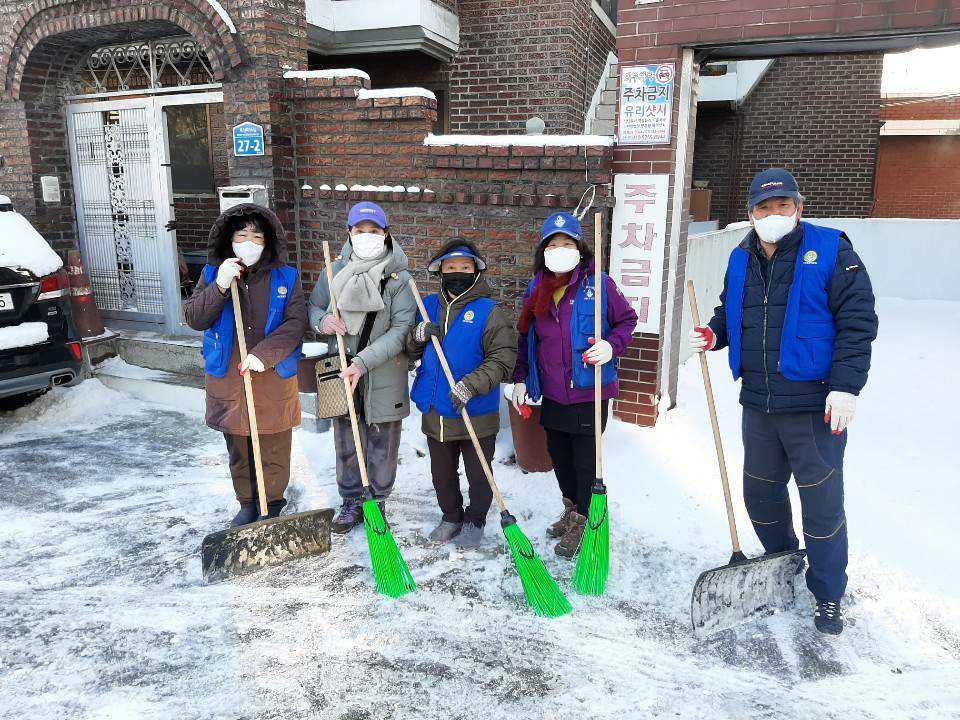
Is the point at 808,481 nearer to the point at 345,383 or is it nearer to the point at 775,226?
the point at 775,226

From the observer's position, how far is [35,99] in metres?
7.28

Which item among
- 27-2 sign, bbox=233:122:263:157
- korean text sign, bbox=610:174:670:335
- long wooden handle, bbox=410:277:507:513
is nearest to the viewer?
long wooden handle, bbox=410:277:507:513

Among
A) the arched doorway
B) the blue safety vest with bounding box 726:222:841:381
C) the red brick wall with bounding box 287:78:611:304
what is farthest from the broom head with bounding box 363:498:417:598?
the arched doorway

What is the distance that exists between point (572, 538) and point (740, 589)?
0.94 metres

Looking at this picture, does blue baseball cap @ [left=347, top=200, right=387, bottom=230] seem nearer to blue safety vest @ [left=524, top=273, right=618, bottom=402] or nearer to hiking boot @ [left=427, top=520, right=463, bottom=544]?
blue safety vest @ [left=524, top=273, right=618, bottom=402]

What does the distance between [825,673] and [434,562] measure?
73.8 inches

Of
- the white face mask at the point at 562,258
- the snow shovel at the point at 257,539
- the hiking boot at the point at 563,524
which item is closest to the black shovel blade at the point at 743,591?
the hiking boot at the point at 563,524

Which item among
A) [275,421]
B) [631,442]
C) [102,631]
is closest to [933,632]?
[631,442]

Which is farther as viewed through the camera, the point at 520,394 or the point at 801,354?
the point at 520,394

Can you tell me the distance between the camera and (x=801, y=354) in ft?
9.63

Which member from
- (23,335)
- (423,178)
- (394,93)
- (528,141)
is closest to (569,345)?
(528,141)

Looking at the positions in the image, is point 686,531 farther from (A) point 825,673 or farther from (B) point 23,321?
(B) point 23,321

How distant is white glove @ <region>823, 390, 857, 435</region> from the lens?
279cm

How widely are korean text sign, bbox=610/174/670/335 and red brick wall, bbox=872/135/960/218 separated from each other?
12.2m
